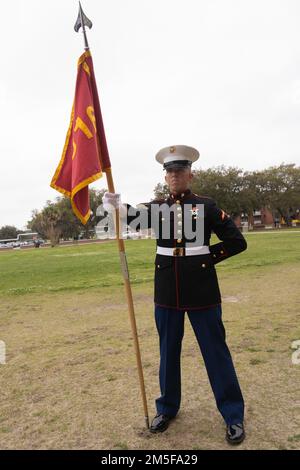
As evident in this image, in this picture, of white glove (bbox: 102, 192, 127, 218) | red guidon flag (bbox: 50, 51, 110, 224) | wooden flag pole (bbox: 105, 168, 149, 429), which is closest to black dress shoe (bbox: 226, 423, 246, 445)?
wooden flag pole (bbox: 105, 168, 149, 429)

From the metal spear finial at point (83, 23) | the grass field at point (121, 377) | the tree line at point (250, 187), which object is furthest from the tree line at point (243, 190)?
the metal spear finial at point (83, 23)

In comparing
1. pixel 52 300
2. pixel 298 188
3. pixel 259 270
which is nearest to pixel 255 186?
pixel 298 188

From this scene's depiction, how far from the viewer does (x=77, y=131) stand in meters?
3.62

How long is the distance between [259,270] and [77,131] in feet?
36.9

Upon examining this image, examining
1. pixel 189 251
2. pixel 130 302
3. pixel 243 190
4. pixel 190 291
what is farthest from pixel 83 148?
pixel 243 190

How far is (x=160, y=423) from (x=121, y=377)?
4.23 ft

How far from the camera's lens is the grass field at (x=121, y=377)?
3.41 meters

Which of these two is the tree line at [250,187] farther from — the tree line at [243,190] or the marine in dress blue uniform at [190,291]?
the marine in dress blue uniform at [190,291]

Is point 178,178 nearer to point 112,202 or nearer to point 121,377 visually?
point 112,202

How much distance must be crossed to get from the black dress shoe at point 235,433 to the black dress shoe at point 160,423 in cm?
58

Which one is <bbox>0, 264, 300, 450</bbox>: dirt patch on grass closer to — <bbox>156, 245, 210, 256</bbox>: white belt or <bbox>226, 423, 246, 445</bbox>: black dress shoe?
<bbox>226, 423, 246, 445</bbox>: black dress shoe

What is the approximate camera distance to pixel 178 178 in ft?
12.1

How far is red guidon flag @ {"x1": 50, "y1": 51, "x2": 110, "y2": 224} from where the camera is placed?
3.56m

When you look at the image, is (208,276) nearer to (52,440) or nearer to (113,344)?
(52,440)
